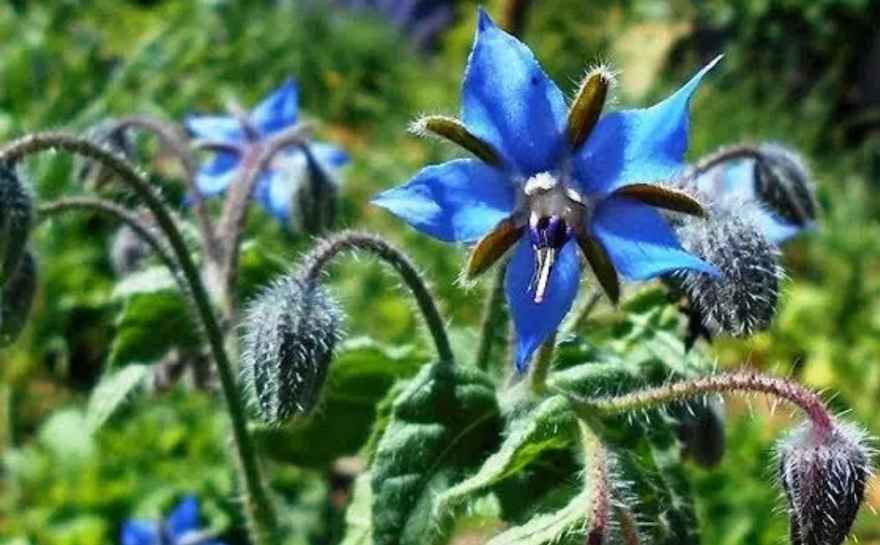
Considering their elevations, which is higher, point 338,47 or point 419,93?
point 338,47

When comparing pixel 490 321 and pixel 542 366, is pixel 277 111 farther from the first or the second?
pixel 542 366

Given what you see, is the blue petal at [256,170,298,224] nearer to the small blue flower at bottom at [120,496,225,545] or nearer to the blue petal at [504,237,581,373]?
the small blue flower at bottom at [120,496,225,545]

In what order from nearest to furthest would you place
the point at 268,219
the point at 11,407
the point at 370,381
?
1. the point at 370,381
2. the point at 11,407
3. the point at 268,219

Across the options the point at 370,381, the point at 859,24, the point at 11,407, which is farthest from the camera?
the point at 859,24

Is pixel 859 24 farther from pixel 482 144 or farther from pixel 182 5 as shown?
pixel 482 144

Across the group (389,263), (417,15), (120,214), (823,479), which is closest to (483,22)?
(389,263)

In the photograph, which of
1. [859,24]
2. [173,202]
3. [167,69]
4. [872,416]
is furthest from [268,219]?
[859,24]
